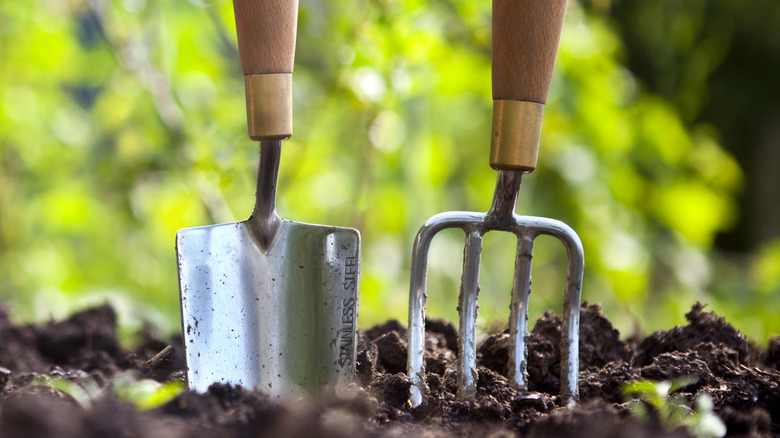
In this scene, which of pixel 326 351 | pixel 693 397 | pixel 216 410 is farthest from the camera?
pixel 326 351

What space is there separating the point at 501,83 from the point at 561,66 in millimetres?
1254

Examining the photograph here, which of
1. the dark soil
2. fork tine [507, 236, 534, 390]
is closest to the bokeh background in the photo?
the dark soil

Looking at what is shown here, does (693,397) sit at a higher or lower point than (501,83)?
lower

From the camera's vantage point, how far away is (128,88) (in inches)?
83.8

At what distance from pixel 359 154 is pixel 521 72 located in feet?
4.02

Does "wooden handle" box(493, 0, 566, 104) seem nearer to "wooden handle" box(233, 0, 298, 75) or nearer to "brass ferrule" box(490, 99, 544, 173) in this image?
"brass ferrule" box(490, 99, 544, 173)

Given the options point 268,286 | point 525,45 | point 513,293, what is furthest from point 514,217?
point 268,286

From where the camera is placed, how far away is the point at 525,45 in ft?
2.72

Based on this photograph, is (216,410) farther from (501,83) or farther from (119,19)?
(119,19)

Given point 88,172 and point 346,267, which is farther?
point 88,172

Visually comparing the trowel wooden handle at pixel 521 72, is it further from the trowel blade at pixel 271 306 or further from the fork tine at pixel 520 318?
the trowel blade at pixel 271 306

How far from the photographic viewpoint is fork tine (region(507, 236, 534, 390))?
861 millimetres

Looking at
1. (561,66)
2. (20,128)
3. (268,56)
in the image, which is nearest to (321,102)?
(561,66)

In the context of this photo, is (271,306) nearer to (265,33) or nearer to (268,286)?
(268,286)
